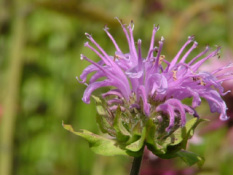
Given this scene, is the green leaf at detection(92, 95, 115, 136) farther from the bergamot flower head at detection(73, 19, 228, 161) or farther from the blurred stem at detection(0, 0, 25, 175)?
the blurred stem at detection(0, 0, 25, 175)

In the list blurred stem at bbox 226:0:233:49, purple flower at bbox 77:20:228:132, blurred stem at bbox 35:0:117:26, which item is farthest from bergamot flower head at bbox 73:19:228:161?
blurred stem at bbox 226:0:233:49

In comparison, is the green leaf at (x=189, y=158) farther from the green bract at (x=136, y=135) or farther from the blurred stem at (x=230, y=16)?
the blurred stem at (x=230, y=16)

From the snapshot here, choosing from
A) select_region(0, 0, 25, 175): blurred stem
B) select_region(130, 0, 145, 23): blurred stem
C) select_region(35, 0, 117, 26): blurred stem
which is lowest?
select_region(0, 0, 25, 175): blurred stem

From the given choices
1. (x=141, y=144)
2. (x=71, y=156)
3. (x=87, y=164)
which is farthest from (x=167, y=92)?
(x=87, y=164)

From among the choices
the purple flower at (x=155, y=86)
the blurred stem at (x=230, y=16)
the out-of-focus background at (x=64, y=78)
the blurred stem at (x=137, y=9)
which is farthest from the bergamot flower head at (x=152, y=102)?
the blurred stem at (x=137, y=9)

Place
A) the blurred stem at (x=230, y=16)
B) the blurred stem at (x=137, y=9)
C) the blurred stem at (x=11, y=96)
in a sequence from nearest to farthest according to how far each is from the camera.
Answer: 1. the blurred stem at (x=11, y=96)
2. the blurred stem at (x=230, y=16)
3. the blurred stem at (x=137, y=9)

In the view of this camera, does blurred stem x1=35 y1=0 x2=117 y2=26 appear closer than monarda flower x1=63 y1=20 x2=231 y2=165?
No

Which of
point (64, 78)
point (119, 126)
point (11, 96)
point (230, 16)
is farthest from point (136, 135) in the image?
point (64, 78)

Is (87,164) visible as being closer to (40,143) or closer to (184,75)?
(40,143)
